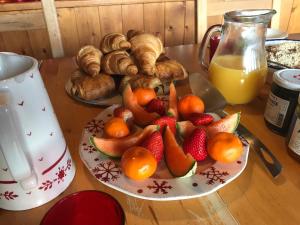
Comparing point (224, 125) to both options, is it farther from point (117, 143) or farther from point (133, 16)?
point (133, 16)

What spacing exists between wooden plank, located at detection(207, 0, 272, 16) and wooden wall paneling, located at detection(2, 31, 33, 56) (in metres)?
1.06

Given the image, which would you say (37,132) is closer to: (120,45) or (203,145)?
(203,145)

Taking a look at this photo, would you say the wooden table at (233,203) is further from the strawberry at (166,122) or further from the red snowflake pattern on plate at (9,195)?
the strawberry at (166,122)

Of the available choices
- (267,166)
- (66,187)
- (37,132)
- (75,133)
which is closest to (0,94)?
(37,132)

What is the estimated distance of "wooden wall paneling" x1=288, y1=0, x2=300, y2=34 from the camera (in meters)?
2.15

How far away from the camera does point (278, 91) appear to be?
604 millimetres

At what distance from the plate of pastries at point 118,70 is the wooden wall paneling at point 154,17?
858 millimetres

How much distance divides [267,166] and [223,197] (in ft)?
0.40

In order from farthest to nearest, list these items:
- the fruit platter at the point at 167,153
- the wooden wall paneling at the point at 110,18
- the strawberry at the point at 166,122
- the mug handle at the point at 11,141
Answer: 1. the wooden wall paneling at the point at 110,18
2. the strawberry at the point at 166,122
3. the fruit platter at the point at 167,153
4. the mug handle at the point at 11,141

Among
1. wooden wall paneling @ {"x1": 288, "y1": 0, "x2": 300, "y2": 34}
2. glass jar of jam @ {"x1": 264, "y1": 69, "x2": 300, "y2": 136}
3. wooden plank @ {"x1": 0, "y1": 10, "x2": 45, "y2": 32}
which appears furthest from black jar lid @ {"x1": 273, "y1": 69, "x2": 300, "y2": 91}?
wooden wall paneling @ {"x1": 288, "y1": 0, "x2": 300, "y2": 34}

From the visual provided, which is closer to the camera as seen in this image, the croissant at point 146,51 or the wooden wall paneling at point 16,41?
the croissant at point 146,51

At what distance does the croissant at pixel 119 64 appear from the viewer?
843 mm

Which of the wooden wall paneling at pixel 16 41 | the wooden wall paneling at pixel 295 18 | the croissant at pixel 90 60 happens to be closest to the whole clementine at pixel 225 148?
the croissant at pixel 90 60

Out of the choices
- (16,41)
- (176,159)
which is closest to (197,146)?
(176,159)
